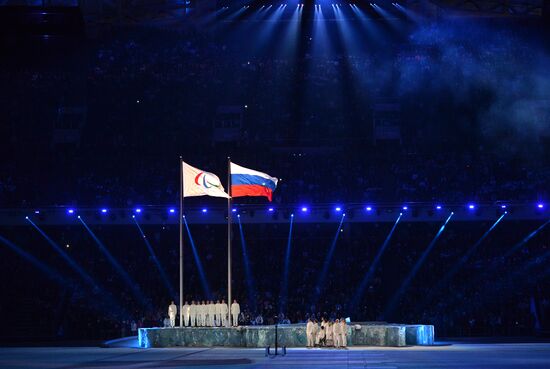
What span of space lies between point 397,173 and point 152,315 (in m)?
15.9

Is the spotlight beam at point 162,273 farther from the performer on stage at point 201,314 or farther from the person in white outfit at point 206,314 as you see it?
the performer on stage at point 201,314

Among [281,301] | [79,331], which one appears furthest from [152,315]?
[281,301]

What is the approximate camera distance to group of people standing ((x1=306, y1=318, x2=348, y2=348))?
31.7 metres

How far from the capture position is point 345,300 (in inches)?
1766

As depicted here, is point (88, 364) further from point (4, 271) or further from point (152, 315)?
point (4, 271)

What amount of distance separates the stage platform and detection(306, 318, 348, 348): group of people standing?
0.75 m

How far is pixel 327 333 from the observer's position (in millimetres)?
32000

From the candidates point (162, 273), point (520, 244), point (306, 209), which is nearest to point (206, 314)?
point (306, 209)

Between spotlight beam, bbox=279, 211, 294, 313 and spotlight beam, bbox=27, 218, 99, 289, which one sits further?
spotlight beam, bbox=27, 218, 99, 289

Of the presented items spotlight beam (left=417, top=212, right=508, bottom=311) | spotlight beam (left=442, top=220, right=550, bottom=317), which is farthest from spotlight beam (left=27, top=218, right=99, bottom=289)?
spotlight beam (left=442, top=220, right=550, bottom=317)

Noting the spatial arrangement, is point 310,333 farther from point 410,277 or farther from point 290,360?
point 410,277

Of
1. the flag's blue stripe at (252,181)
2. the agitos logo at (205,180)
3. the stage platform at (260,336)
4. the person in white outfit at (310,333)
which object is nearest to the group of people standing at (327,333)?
the person in white outfit at (310,333)

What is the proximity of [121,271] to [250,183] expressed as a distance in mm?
18050

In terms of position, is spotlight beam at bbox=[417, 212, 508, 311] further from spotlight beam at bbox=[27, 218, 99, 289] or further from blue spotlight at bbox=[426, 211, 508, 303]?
spotlight beam at bbox=[27, 218, 99, 289]
